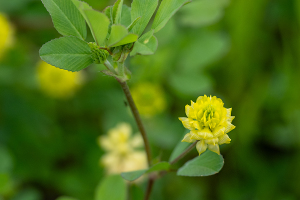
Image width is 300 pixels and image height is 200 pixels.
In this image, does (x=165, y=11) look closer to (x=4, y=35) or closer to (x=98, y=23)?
(x=98, y=23)

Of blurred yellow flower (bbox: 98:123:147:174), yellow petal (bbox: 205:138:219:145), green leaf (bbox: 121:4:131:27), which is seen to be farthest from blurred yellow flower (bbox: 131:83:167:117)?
yellow petal (bbox: 205:138:219:145)

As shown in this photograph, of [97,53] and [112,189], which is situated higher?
[97,53]

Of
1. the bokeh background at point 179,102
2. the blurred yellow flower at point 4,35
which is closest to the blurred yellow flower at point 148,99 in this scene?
the bokeh background at point 179,102

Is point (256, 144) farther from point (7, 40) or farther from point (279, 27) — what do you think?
point (7, 40)

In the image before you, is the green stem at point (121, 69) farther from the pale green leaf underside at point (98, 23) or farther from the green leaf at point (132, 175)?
the green leaf at point (132, 175)

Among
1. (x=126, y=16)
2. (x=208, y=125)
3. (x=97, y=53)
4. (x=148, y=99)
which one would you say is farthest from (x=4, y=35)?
(x=208, y=125)

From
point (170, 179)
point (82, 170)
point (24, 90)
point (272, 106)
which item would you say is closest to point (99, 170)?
point (82, 170)
